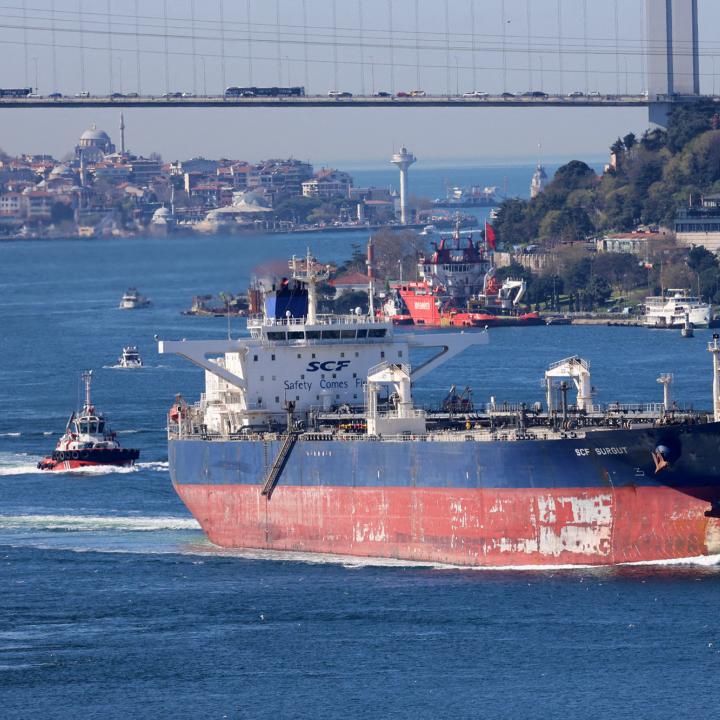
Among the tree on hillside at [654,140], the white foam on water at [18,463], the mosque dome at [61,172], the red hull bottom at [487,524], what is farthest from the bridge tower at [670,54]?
the red hull bottom at [487,524]

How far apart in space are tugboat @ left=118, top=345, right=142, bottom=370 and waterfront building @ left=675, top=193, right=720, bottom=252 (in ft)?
155

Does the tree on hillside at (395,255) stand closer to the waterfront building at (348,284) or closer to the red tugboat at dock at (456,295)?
the waterfront building at (348,284)

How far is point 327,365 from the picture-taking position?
52562 mm

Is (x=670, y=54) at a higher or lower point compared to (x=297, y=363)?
higher

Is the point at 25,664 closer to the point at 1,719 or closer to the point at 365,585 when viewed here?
the point at 1,719

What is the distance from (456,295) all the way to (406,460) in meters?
79.6

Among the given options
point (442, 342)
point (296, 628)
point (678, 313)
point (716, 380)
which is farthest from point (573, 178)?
point (296, 628)

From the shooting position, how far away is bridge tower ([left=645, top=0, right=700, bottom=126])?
479 feet

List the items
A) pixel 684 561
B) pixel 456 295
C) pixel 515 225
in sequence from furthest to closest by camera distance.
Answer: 1. pixel 515 225
2. pixel 456 295
3. pixel 684 561

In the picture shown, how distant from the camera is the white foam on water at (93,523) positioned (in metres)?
53.9

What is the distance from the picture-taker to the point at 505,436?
46844 mm

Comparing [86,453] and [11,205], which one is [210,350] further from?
[11,205]

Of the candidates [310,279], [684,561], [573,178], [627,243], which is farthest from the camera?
[573,178]

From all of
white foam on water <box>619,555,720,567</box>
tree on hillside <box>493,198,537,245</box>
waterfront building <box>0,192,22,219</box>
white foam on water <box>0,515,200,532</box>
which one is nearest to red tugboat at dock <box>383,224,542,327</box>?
tree on hillside <box>493,198,537,245</box>
